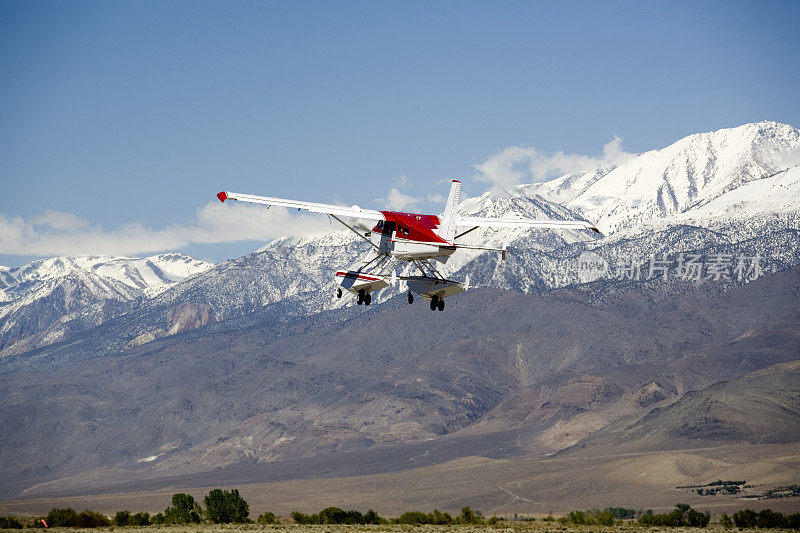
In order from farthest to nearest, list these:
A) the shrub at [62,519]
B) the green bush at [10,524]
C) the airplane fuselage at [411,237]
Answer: the shrub at [62,519] → the green bush at [10,524] → the airplane fuselage at [411,237]

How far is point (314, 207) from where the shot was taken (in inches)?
3425

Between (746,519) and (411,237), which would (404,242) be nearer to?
(411,237)

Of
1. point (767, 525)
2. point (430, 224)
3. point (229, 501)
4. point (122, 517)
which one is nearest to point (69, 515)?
point (122, 517)

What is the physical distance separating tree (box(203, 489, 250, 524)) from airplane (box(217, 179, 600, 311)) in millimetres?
111073

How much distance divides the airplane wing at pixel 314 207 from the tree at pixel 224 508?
109545mm

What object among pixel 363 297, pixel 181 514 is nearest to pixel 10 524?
pixel 181 514

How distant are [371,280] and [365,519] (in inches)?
3980

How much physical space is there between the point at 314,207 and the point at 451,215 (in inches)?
457

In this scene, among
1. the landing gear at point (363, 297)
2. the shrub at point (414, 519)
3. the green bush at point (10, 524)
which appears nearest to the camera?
the landing gear at point (363, 297)

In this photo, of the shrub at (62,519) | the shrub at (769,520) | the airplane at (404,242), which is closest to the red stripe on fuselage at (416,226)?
the airplane at (404,242)

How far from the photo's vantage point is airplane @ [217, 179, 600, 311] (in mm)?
83188

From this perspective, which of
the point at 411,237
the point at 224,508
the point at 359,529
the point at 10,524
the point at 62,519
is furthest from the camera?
the point at 224,508

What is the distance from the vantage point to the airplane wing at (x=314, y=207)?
86.6 metres

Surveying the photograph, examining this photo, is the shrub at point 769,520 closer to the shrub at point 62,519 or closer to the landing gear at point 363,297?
the landing gear at point 363,297
